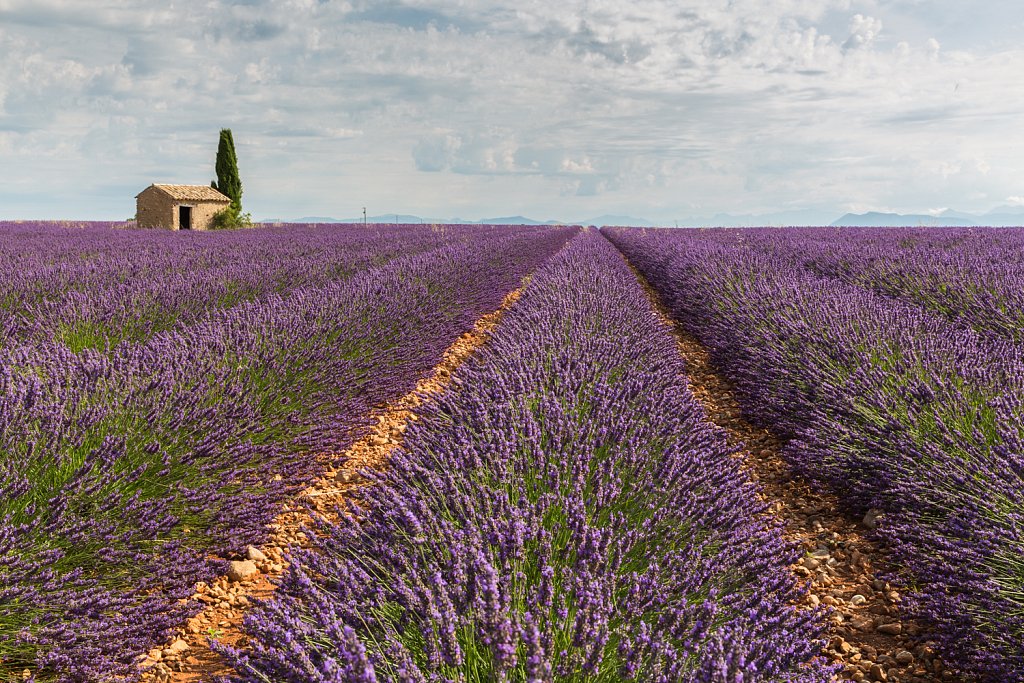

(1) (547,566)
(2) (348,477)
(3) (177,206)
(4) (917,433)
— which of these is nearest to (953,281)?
(4) (917,433)

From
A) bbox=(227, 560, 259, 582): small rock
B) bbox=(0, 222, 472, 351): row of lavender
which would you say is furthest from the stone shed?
bbox=(227, 560, 259, 582): small rock

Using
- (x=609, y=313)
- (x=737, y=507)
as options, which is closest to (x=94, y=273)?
(x=609, y=313)

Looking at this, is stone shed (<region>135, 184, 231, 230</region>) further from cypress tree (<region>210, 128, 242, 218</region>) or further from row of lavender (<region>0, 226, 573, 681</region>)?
row of lavender (<region>0, 226, 573, 681</region>)

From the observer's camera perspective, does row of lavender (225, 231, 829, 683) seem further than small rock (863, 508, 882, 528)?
No

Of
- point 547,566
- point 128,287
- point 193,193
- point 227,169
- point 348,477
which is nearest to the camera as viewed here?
point 547,566

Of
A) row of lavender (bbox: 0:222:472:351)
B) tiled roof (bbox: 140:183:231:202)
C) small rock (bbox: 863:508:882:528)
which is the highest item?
tiled roof (bbox: 140:183:231:202)

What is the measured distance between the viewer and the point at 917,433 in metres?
2.57

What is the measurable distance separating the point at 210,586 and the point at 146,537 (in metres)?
0.37

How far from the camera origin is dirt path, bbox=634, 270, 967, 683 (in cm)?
191

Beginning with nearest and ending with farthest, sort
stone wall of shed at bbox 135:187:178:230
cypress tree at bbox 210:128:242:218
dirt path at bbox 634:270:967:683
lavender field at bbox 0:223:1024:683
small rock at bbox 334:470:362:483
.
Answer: lavender field at bbox 0:223:1024:683
dirt path at bbox 634:270:967:683
small rock at bbox 334:470:362:483
stone wall of shed at bbox 135:187:178:230
cypress tree at bbox 210:128:242:218

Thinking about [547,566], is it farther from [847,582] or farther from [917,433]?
[917,433]

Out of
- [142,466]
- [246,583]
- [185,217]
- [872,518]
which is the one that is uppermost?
[185,217]

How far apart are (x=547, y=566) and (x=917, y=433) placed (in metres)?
1.95

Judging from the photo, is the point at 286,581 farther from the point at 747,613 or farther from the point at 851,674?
the point at 851,674
